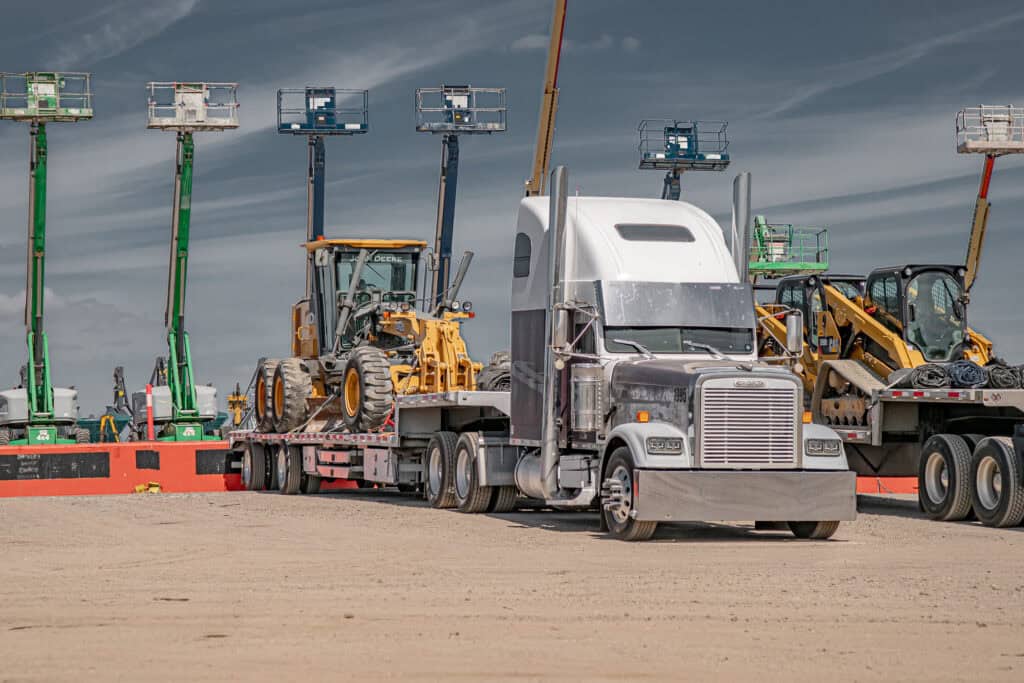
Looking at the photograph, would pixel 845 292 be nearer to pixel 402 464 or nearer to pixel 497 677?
pixel 402 464

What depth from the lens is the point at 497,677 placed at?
8.30 meters

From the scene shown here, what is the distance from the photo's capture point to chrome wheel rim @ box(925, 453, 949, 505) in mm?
20188

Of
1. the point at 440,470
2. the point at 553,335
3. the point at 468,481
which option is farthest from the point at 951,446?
the point at 440,470

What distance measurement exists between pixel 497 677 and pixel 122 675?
1.95 metres

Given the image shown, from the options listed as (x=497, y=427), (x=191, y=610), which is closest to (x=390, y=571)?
(x=191, y=610)

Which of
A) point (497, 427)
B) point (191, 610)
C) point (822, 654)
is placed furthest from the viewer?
point (497, 427)

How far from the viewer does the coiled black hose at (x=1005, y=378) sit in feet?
64.7

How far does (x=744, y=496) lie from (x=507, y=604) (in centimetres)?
539

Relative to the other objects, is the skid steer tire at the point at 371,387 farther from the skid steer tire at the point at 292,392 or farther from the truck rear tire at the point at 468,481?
the truck rear tire at the point at 468,481

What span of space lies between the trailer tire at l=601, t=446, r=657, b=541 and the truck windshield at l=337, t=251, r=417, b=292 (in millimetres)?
11391

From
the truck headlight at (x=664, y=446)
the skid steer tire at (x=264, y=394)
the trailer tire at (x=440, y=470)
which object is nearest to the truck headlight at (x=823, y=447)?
the truck headlight at (x=664, y=446)

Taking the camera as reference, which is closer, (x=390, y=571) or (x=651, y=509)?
(x=390, y=571)

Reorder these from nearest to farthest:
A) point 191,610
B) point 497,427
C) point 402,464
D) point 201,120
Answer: point 191,610
point 497,427
point 402,464
point 201,120

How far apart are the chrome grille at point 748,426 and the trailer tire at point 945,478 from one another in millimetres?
4199
